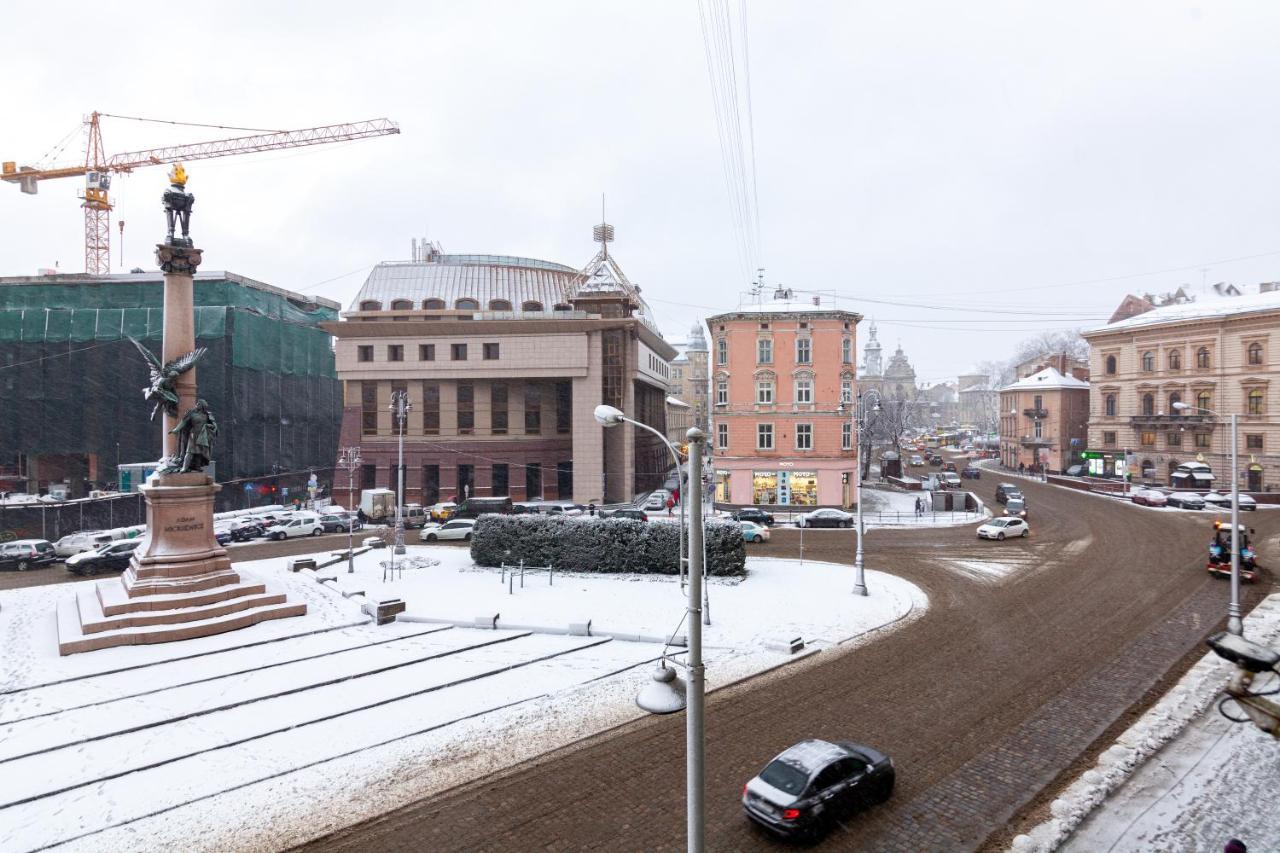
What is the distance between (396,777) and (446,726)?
6.16ft

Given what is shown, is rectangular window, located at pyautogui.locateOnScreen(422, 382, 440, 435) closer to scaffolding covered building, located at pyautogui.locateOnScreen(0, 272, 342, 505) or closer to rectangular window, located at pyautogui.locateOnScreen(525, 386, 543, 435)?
rectangular window, located at pyautogui.locateOnScreen(525, 386, 543, 435)

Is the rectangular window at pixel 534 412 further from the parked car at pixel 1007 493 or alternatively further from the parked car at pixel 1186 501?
the parked car at pixel 1186 501

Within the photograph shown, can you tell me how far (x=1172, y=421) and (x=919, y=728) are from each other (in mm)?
56479

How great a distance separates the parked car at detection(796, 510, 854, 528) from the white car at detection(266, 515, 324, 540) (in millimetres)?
29325

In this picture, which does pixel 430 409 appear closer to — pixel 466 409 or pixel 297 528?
pixel 466 409

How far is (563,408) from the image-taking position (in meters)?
54.8

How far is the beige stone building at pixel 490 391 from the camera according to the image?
2018 inches

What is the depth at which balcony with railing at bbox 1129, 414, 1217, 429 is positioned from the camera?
51.5m

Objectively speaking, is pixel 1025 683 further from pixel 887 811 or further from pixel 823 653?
pixel 887 811

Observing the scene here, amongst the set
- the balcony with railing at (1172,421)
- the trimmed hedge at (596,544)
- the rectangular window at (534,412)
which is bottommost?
the trimmed hedge at (596,544)

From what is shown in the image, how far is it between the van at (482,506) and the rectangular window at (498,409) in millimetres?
9001

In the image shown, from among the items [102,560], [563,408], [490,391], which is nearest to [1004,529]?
[563,408]

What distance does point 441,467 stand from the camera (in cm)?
5247

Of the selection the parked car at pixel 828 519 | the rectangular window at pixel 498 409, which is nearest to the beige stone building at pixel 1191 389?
the parked car at pixel 828 519
